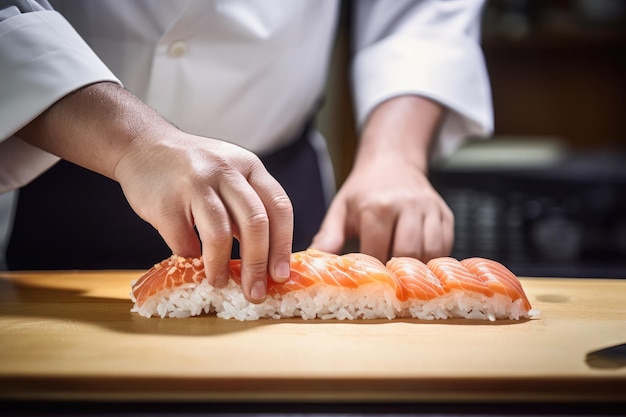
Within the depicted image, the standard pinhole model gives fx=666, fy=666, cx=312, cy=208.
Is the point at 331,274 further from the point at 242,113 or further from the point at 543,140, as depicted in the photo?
the point at 543,140

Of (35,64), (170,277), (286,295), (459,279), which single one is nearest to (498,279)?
(459,279)

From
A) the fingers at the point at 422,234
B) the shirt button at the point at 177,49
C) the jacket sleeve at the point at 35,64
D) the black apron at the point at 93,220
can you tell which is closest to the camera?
the jacket sleeve at the point at 35,64

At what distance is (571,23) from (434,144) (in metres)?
2.49

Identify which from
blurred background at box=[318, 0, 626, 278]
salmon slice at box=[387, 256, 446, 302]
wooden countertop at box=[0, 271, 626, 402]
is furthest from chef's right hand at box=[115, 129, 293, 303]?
blurred background at box=[318, 0, 626, 278]

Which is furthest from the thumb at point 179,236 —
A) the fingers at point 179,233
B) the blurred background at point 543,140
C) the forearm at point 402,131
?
the blurred background at point 543,140

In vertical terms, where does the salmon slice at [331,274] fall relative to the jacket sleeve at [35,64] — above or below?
below

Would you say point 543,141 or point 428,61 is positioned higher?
point 428,61

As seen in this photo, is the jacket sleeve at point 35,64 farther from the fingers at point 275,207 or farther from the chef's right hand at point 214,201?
the fingers at point 275,207

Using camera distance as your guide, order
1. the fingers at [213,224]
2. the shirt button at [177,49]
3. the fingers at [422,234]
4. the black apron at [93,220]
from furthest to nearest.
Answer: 1. the black apron at [93,220]
2. the shirt button at [177,49]
3. the fingers at [422,234]
4. the fingers at [213,224]

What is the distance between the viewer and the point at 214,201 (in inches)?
44.6

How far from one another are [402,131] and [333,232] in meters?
0.35

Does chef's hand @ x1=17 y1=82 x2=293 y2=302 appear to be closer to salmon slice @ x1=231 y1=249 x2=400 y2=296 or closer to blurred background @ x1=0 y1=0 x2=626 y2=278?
salmon slice @ x1=231 y1=249 x2=400 y2=296

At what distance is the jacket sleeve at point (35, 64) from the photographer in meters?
1.23

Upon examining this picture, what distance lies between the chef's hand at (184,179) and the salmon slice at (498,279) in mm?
392
